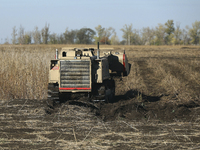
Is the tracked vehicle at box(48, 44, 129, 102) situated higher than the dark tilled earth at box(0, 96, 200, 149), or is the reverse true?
the tracked vehicle at box(48, 44, 129, 102)

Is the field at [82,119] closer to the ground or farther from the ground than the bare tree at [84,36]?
closer to the ground

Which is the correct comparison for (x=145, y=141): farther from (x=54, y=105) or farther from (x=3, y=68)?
(x=3, y=68)

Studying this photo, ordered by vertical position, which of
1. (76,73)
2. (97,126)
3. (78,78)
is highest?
(76,73)

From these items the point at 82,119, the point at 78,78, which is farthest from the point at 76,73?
the point at 82,119

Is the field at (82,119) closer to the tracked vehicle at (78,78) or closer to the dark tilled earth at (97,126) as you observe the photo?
the dark tilled earth at (97,126)

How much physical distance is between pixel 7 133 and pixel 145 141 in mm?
2637

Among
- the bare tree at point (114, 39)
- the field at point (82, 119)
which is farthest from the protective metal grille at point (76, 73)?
the bare tree at point (114, 39)

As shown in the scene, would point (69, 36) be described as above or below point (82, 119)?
above

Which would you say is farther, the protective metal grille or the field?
the protective metal grille

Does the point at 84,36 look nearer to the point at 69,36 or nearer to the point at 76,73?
the point at 69,36

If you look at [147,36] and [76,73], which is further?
[147,36]

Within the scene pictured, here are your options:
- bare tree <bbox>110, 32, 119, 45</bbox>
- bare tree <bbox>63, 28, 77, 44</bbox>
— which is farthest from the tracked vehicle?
bare tree <bbox>110, 32, 119, 45</bbox>

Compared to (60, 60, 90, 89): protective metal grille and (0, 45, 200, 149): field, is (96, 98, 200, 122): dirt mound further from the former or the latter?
(60, 60, 90, 89): protective metal grille

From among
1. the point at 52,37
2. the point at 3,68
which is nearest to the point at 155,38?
the point at 52,37
